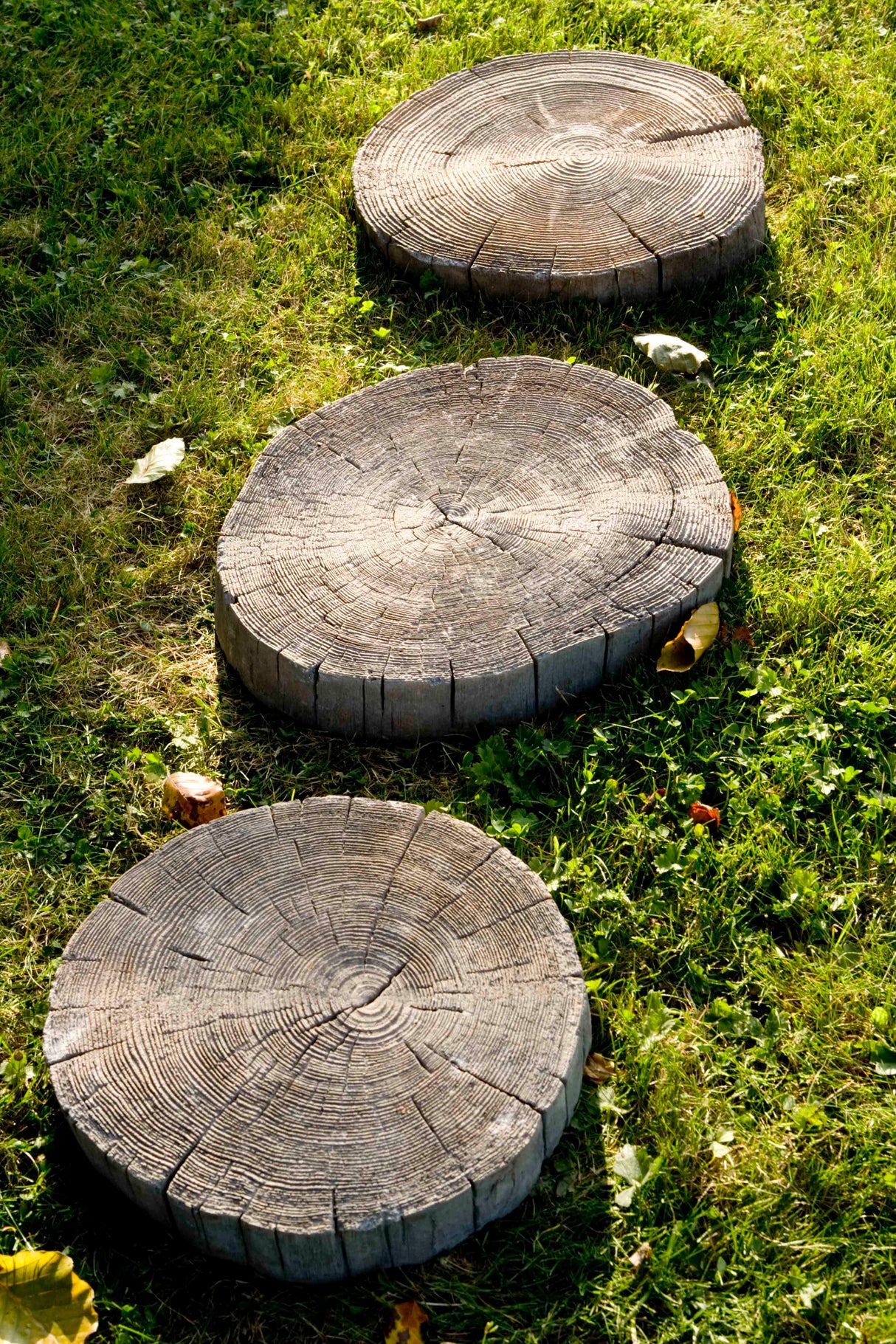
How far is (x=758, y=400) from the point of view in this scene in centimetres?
422

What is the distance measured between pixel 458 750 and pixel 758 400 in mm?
1678

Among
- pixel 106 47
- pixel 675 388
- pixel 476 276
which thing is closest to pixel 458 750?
pixel 675 388

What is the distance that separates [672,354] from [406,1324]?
2.99 metres

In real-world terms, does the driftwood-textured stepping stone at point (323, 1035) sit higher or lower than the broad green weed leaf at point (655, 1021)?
higher

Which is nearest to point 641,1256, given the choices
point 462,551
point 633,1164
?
point 633,1164

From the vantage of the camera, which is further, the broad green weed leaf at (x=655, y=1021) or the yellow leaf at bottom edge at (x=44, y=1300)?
the broad green weed leaf at (x=655, y=1021)

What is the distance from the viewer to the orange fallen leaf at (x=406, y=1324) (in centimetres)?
234

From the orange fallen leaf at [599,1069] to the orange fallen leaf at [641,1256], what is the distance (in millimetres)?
334

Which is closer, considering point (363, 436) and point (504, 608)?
point (504, 608)

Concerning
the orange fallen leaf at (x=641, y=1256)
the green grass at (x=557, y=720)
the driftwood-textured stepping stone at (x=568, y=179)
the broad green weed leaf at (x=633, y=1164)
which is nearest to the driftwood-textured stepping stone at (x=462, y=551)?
the green grass at (x=557, y=720)

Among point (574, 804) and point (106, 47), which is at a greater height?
point (106, 47)

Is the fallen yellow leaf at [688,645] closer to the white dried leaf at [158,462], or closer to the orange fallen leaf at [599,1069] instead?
the orange fallen leaf at [599,1069]

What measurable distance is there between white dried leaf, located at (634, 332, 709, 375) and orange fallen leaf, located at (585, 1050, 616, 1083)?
7.76 ft

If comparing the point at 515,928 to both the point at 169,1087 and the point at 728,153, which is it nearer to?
the point at 169,1087
